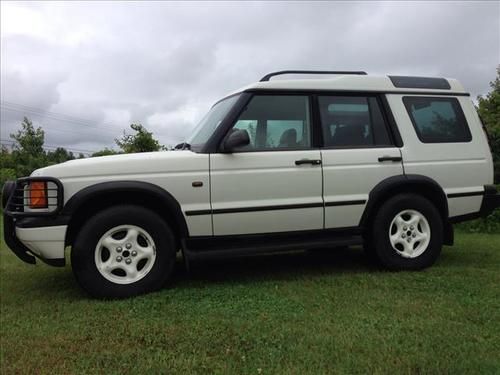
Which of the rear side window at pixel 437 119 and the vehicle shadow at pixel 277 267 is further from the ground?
the rear side window at pixel 437 119

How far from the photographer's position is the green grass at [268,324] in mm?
2637

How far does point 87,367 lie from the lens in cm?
265

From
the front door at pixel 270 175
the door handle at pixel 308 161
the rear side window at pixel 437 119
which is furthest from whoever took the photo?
the rear side window at pixel 437 119

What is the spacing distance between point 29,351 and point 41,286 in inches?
70.9

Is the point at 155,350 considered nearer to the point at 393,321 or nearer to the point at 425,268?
the point at 393,321

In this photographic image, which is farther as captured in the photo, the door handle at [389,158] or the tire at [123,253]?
the door handle at [389,158]

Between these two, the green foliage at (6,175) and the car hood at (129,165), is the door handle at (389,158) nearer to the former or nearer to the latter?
the car hood at (129,165)

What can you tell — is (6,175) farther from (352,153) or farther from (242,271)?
(352,153)

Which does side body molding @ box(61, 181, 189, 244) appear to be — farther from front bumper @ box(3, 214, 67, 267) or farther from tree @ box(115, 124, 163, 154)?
tree @ box(115, 124, 163, 154)

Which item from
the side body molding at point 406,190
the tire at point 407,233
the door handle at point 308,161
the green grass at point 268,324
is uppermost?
the door handle at point 308,161

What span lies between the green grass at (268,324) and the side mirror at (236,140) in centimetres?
125

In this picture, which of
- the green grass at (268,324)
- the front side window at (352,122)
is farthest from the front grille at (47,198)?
the front side window at (352,122)

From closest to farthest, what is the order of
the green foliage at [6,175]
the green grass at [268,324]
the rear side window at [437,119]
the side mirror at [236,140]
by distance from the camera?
the green grass at [268,324], the side mirror at [236,140], the rear side window at [437,119], the green foliage at [6,175]

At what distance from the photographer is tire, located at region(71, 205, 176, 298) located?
392 cm
